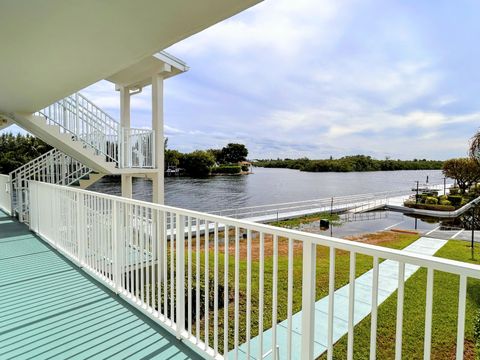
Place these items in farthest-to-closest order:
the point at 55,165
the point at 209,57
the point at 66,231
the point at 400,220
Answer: the point at 400,220, the point at 209,57, the point at 55,165, the point at 66,231

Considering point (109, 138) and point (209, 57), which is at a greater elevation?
point (209, 57)

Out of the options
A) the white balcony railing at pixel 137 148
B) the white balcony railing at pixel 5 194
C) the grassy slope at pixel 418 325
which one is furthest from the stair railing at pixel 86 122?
the grassy slope at pixel 418 325

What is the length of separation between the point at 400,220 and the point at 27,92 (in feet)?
63.4

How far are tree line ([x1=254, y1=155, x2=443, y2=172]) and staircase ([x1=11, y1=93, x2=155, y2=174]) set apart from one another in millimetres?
53263

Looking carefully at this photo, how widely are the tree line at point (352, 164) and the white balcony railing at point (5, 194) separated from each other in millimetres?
54093

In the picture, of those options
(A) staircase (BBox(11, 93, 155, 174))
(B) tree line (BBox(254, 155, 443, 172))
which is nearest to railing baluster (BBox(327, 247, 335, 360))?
(A) staircase (BBox(11, 93, 155, 174))

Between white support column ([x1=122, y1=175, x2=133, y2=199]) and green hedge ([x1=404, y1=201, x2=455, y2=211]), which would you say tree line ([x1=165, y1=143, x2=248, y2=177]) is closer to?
green hedge ([x1=404, y1=201, x2=455, y2=211])

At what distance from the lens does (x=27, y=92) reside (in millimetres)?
3951

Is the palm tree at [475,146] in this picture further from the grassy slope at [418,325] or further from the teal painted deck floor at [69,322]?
the teal painted deck floor at [69,322]

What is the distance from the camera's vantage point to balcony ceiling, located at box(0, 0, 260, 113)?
5.74ft

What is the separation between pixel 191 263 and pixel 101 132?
16.8 ft

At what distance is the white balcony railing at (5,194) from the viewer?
6752 mm

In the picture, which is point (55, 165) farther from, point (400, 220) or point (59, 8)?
point (400, 220)

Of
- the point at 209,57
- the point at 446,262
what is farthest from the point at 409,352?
the point at 209,57
